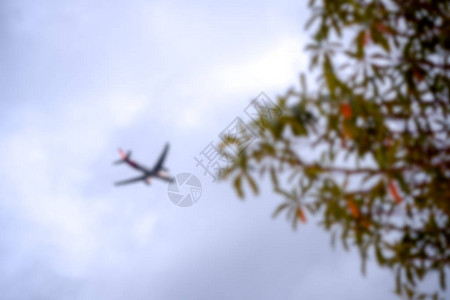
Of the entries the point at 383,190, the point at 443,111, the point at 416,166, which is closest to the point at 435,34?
the point at 443,111

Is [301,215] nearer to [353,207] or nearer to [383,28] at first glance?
[353,207]

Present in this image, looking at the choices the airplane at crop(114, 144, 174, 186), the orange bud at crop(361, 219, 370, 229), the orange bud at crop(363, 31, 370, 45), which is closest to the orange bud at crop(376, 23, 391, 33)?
the orange bud at crop(363, 31, 370, 45)

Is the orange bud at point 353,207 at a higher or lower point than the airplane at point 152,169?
lower

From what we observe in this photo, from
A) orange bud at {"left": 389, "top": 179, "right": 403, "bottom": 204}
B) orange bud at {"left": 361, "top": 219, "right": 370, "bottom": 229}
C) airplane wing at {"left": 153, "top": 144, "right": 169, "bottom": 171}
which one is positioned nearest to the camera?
orange bud at {"left": 389, "top": 179, "right": 403, "bottom": 204}

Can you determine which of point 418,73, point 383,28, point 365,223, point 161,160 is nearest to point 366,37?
point 383,28

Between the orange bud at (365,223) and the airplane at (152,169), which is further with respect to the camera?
the airplane at (152,169)

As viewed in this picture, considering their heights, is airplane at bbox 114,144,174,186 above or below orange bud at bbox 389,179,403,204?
above

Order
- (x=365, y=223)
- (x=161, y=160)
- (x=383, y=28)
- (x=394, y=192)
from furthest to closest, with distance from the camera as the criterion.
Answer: (x=161, y=160) → (x=383, y=28) → (x=365, y=223) → (x=394, y=192)

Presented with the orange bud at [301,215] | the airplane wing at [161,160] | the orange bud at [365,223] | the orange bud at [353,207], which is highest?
the airplane wing at [161,160]

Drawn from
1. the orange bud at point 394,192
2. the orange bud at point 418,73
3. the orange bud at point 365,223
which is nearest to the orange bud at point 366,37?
the orange bud at point 418,73

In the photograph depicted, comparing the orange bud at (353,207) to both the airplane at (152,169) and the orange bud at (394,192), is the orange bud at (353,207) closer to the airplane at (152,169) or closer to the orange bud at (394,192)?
the orange bud at (394,192)

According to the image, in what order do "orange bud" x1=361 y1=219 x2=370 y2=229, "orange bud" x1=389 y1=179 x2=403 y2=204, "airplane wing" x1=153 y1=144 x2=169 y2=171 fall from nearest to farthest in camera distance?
"orange bud" x1=389 y1=179 x2=403 y2=204, "orange bud" x1=361 y1=219 x2=370 y2=229, "airplane wing" x1=153 y1=144 x2=169 y2=171

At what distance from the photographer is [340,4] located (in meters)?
4.11

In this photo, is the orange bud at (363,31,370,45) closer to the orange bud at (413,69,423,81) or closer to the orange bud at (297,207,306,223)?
the orange bud at (413,69,423,81)
